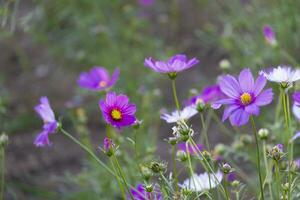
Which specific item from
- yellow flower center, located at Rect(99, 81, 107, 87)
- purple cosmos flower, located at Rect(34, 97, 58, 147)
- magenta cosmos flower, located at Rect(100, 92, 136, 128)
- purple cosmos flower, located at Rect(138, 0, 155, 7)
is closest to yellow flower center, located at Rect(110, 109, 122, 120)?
magenta cosmos flower, located at Rect(100, 92, 136, 128)

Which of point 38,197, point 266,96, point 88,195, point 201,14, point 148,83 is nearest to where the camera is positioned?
point 266,96

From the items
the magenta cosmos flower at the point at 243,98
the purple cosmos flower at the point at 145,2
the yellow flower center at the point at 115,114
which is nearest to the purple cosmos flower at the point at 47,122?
the yellow flower center at the point at 115,114

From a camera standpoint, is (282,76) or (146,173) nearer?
(282,76)

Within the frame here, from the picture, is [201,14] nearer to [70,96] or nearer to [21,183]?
[70,96]

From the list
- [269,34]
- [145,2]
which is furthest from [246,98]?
[145,2]

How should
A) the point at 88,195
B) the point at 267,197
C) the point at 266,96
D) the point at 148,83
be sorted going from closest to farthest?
the point at 266,96, the point at 267,197, the point at 88,195, the point at 148,83

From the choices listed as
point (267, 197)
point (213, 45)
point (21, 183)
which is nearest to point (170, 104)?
point (213, 45)

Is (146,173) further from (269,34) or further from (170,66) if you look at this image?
(269,34)

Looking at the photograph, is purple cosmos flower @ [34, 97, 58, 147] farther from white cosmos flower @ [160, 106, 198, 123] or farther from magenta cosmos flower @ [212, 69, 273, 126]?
magenta cosmos flower @ [212, 69, 273, 126]
